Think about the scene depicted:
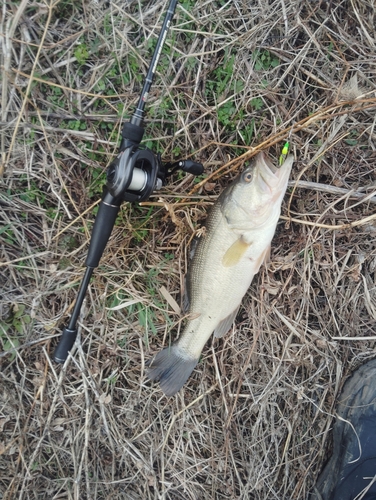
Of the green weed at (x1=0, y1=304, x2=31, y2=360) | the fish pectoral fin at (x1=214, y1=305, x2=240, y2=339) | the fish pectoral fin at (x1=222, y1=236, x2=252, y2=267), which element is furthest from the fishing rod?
the fish pectoral fin at (x1=214, y1=305, x2=240, y2=339)

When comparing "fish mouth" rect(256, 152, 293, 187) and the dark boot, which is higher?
"fish mouth" rect(256, 152, 293, 187)

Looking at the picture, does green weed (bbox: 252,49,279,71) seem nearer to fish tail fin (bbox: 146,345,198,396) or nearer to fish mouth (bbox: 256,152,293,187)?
fish mouth (bbox: 256,152,293,187)

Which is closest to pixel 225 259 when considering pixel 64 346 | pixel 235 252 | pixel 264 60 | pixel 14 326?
pixel 235 252

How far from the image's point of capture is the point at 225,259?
6.77 ft

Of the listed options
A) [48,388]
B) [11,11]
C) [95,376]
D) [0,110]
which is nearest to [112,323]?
[95,376]

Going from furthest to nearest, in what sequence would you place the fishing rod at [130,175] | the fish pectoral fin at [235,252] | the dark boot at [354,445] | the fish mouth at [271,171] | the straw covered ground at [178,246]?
the dark boot at [354,445] < the straw covered ground at [178,246] < the fish pectoral fin at [235,252] < the fish mouth at [271,171] < the fishing rod at [130,175]

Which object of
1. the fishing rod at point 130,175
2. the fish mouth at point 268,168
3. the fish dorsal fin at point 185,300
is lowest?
the fish dorsal fin at point 185,300

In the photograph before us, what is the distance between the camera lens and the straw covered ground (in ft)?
7.16

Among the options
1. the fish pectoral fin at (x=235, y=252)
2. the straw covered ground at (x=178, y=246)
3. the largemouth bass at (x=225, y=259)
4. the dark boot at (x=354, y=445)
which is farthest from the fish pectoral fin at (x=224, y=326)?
the dark boot at (x=354, y=445)

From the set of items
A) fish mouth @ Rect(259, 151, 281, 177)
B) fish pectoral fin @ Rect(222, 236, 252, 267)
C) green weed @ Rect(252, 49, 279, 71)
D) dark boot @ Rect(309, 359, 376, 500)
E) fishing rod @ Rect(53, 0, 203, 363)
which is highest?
green weed @ Rect(252, 49, 279, 71)

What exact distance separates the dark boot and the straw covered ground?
0.09m

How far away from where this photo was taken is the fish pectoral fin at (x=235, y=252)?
6.69 ft

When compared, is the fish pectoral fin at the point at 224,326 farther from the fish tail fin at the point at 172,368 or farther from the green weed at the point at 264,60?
the green weed at the point at 264,60

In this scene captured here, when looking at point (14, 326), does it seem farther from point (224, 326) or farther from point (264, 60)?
point (264, 60)
